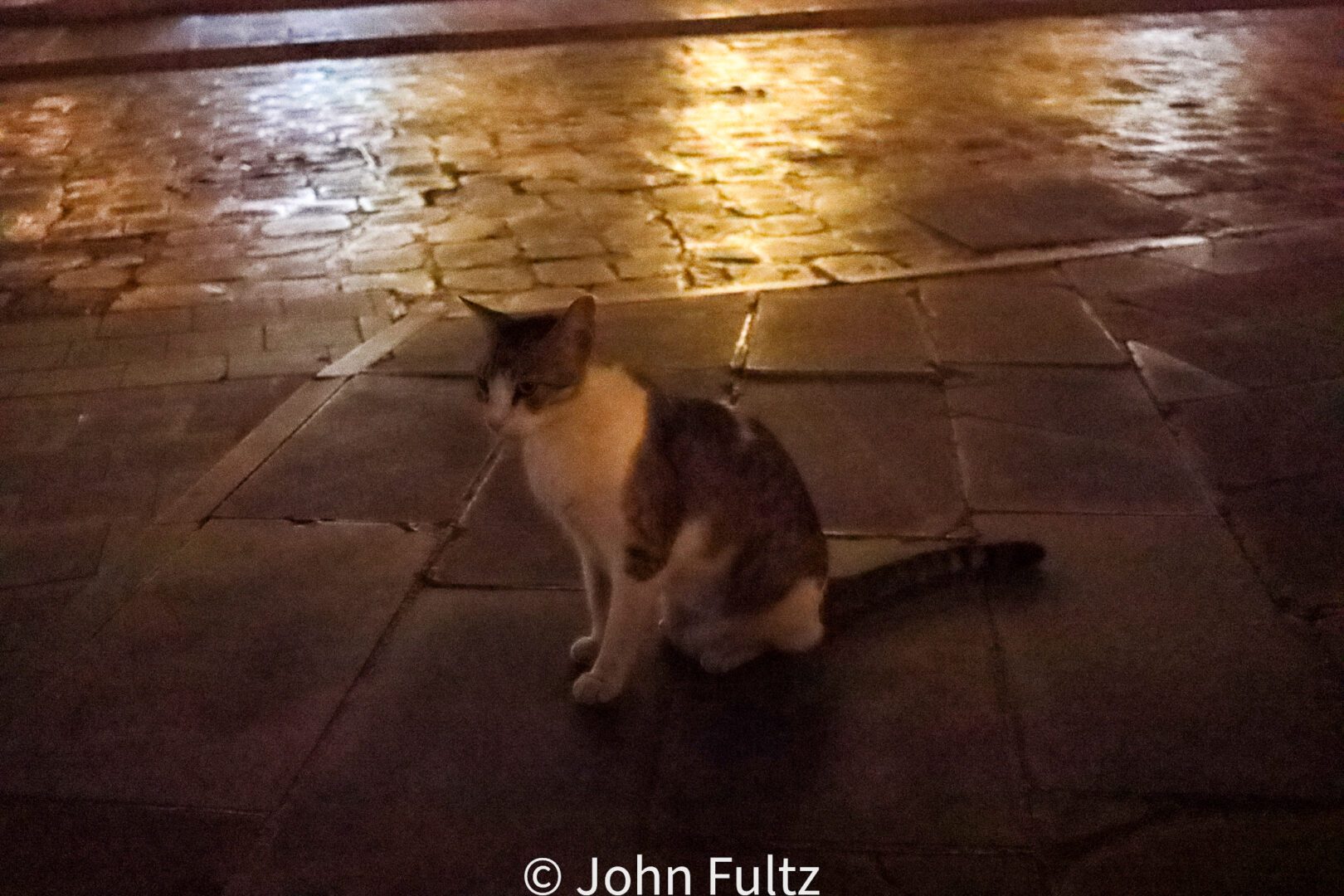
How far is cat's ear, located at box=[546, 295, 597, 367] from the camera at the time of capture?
2164 mm

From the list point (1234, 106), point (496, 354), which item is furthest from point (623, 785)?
Result: point (1234, 106)

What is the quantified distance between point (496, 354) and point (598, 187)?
4.62 meters

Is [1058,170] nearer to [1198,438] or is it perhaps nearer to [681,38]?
[1198,438]

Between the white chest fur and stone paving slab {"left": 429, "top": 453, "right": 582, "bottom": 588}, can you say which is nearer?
the white chest fur

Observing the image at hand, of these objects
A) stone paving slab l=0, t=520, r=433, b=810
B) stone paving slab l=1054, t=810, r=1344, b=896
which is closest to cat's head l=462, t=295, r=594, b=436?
stone paving slab l=0, t=520, r=433, b=810

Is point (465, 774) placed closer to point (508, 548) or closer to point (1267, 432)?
point (508, 548)

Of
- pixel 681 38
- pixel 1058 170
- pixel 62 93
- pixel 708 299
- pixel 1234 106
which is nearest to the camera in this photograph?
pixel 708 299

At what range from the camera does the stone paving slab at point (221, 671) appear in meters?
2.29

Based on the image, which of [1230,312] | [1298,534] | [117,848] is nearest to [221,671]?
[117,848]

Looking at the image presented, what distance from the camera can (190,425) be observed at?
402 centimetres

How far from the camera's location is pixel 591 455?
2.24 m

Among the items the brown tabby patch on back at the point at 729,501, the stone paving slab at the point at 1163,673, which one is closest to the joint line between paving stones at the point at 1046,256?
the stone paving slab at the point at 1163,673

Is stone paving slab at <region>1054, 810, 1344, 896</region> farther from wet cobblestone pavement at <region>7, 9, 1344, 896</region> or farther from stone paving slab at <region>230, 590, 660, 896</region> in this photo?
stone paving slab at <region>230, 590, 660, 896</region>

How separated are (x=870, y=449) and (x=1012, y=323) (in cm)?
122
